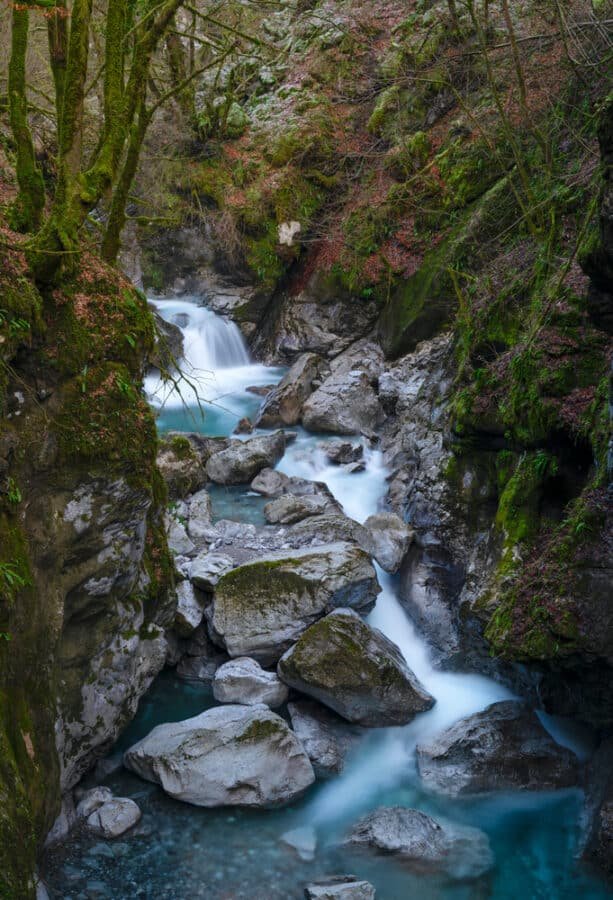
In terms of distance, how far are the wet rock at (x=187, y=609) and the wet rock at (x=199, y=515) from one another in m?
1.51

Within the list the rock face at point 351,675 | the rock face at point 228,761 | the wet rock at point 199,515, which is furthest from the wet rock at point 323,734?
the wet rock at point 199,515

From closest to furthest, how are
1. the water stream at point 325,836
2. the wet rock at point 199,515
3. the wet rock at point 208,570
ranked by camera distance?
the water stream at point 325,836 → the wet rock at point 208,570 → the wet rock at point 199,515

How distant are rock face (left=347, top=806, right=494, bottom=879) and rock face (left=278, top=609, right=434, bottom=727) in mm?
996

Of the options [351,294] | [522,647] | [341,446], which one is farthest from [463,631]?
[351,294]

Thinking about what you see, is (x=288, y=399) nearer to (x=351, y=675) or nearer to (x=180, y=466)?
(x=180, y=466)

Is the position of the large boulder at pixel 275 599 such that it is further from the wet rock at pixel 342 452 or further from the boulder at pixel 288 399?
the boulder at pixel 288 399

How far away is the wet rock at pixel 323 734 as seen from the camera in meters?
5.82

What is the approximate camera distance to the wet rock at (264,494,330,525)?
9.26 meters

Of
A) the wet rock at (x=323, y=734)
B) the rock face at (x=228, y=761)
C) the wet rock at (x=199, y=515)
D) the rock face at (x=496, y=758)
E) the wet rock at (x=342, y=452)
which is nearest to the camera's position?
the rock face at (x=228, y=761)

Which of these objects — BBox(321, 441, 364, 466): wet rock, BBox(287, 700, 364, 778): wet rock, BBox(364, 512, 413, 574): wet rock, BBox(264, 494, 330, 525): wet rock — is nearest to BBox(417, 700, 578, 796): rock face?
BBox(287, 700, 364, 778): wet rock

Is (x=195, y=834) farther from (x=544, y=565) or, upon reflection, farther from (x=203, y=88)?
(x=203, y=88)

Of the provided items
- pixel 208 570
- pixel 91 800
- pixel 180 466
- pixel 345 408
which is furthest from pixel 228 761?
pixel 345 408

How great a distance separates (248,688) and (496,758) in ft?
7.57

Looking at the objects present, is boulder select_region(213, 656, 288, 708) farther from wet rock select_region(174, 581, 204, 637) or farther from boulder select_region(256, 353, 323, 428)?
boulder select_region(256, 353, 323, 428)
